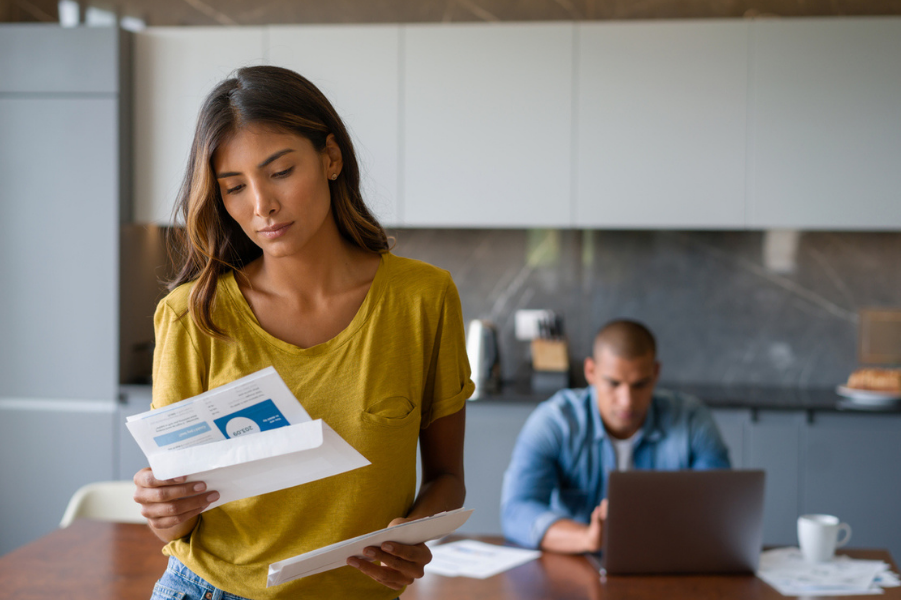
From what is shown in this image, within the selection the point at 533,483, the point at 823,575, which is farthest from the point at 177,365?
the point at 823,575

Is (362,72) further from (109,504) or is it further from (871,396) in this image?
(871,396)

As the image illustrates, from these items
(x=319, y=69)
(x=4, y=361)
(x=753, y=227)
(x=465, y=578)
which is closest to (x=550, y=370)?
(x=753, y=227)

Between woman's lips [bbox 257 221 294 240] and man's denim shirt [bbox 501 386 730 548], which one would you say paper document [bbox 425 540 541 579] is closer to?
man's denim shirt [bbox 501 386 730 548]

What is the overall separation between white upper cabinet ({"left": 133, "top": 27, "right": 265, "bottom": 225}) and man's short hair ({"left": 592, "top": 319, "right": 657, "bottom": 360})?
6.49 ft

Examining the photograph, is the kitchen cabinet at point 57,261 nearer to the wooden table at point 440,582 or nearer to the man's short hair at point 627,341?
the wooden table at point 440,582

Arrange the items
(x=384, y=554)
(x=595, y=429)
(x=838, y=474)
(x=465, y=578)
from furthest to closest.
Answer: (x=838, y=474)
(x=595, y=429)
(x=465, y=578)
(x=384, y=554)

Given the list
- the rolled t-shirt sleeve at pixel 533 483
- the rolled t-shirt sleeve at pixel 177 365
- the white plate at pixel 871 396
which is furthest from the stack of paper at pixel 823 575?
the white plate at pixel 871 396

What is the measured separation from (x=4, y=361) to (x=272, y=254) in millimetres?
2754

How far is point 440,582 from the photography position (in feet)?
5.04

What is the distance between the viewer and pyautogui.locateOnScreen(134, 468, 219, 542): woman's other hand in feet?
2.97

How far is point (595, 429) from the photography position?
84.4 inches

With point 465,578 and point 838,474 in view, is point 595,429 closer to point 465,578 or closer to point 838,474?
point 465,578

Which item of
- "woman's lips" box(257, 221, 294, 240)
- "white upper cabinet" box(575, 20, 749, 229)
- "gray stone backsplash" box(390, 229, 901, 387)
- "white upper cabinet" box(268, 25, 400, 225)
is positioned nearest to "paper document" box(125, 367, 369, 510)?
"woman's lips" box(257, 221, 294, 240)

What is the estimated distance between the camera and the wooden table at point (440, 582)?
4.84 ft
